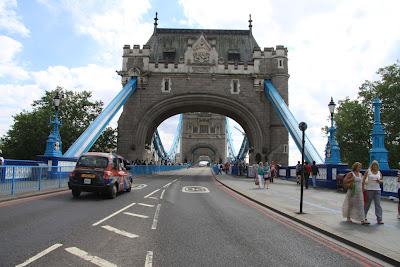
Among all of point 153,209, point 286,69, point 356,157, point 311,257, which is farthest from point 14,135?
point 311,257

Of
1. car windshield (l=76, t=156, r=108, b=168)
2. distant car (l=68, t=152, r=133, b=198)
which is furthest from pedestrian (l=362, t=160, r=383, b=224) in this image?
car windshield (l=76, t=156, r=108, b=168)

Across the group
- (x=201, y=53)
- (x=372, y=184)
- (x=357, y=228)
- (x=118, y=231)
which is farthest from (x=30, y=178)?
(x=201, y=53)

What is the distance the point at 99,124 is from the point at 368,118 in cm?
3310

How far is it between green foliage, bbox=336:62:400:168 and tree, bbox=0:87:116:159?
95.3 ft

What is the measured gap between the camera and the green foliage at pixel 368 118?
147ft

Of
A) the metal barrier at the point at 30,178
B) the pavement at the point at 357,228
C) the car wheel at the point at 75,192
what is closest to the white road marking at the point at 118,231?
the pavement at the point at 357,228

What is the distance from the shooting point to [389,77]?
45.7 m

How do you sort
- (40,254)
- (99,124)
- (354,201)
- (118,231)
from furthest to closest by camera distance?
(99,124) → (354,201) → (118,231) → (40,254)

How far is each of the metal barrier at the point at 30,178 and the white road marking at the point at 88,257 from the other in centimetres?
851

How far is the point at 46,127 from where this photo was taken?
42656 mm

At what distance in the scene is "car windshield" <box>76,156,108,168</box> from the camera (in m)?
14.9

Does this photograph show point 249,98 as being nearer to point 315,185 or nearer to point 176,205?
point 315,185

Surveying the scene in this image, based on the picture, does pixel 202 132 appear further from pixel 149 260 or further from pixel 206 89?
pixel 149 260

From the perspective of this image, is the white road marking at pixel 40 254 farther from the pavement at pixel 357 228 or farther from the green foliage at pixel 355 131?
the green foliage at pixel 355 131
